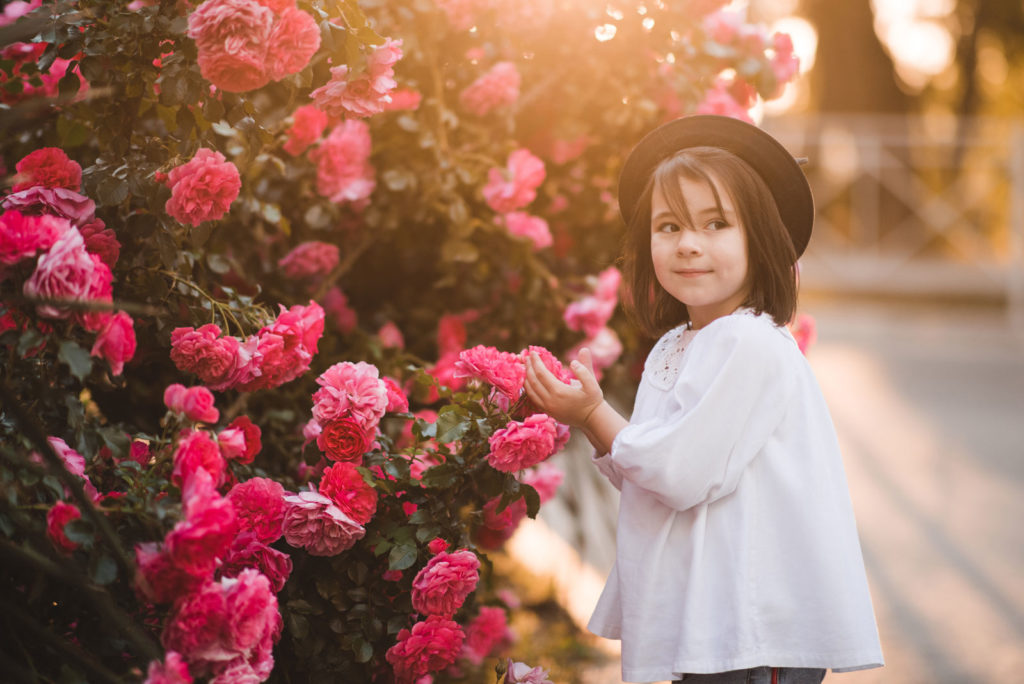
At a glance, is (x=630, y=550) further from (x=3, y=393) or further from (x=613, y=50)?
(x=613, y=50)

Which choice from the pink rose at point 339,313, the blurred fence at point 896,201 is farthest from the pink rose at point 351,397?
the blurred fence at point 896,201

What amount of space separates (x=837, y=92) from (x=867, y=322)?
205 inches

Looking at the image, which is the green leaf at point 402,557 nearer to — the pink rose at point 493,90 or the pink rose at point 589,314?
the pink rose at point 589,314

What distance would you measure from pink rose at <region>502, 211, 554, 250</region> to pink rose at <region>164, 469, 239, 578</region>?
49.0 inches

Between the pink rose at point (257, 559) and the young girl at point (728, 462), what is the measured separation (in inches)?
19.0

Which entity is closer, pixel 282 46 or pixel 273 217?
pixel 282 46

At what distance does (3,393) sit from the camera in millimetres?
1078

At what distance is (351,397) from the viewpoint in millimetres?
1562

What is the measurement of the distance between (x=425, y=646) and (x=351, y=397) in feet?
1.38

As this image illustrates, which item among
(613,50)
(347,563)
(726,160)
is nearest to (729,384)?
(726,160)

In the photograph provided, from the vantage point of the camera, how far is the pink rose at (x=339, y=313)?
7.74 feet

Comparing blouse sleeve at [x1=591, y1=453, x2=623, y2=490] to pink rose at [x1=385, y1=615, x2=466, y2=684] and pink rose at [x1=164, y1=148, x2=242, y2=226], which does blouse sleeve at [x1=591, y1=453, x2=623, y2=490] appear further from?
pink rose at [x1=164, y1=148, x2=242, y2=226]

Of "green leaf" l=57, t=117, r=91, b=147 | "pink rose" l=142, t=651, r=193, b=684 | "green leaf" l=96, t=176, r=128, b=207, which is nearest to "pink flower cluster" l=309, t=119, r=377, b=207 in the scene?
"green leaf" l=57, t=117, r=91, b=147

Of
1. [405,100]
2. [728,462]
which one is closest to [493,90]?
[405,100]
